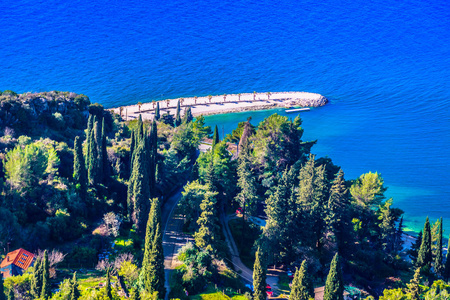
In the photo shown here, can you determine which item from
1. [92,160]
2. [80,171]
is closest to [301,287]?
[80,171]

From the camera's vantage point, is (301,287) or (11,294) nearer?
(11,294)

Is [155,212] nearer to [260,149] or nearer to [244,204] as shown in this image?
[244,204]

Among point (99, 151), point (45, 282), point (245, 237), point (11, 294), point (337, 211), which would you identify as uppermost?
point (99, 151)

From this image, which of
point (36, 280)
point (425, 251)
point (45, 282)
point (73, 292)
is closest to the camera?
point (73, 292)

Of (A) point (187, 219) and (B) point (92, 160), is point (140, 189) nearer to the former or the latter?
(A) point (187, 219)

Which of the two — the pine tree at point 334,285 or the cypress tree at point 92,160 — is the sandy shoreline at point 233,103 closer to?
the cypress tree at point 92,160

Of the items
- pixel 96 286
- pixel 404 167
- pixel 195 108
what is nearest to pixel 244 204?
pixel 96 286
